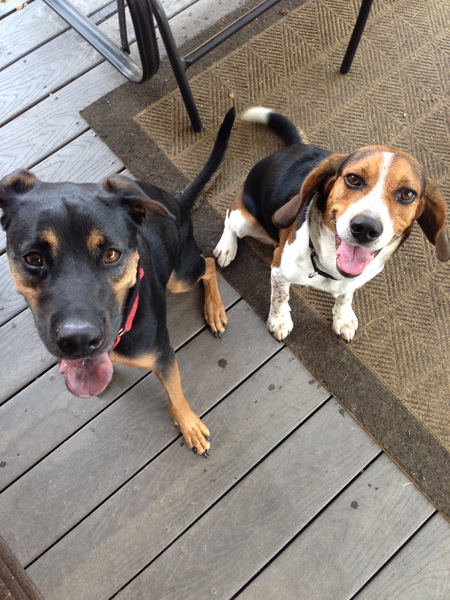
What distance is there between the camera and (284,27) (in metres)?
3.72

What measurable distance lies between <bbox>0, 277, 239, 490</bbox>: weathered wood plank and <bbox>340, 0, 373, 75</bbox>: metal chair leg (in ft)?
8.33

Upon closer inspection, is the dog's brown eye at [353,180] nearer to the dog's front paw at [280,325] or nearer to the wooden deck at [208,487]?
the dog's front paw at [280,325]

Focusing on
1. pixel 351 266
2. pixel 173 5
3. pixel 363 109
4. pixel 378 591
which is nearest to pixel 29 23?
pixel 173 5

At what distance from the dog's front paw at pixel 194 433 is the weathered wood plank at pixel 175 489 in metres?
0.06

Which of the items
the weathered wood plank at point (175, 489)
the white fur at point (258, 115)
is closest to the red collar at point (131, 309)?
the weathered wood plank at point (175, 489)

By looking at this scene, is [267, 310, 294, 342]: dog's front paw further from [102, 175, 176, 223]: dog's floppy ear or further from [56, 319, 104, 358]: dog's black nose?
[56, 319, 104, 358]: dog's black nose

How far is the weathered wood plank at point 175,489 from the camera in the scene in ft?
8.17

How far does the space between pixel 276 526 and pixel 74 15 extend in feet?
10.6

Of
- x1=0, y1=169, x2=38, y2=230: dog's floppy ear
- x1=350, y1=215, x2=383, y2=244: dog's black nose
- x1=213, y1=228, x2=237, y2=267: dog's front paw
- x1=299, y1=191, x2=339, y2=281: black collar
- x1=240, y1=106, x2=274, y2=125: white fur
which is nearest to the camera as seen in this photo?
x1=0, y1=169, x2=38, y2=230: dog's floppy ear

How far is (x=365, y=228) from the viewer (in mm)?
1892

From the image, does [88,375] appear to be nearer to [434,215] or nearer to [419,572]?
[434,215]

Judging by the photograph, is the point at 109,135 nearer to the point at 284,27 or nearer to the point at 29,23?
the point at 29,23

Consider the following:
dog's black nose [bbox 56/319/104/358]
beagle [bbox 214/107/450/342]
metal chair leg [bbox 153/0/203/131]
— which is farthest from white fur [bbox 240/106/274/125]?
dog's black nose [bbox 56/319/104/358]

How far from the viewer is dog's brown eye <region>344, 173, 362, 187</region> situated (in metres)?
1.98
